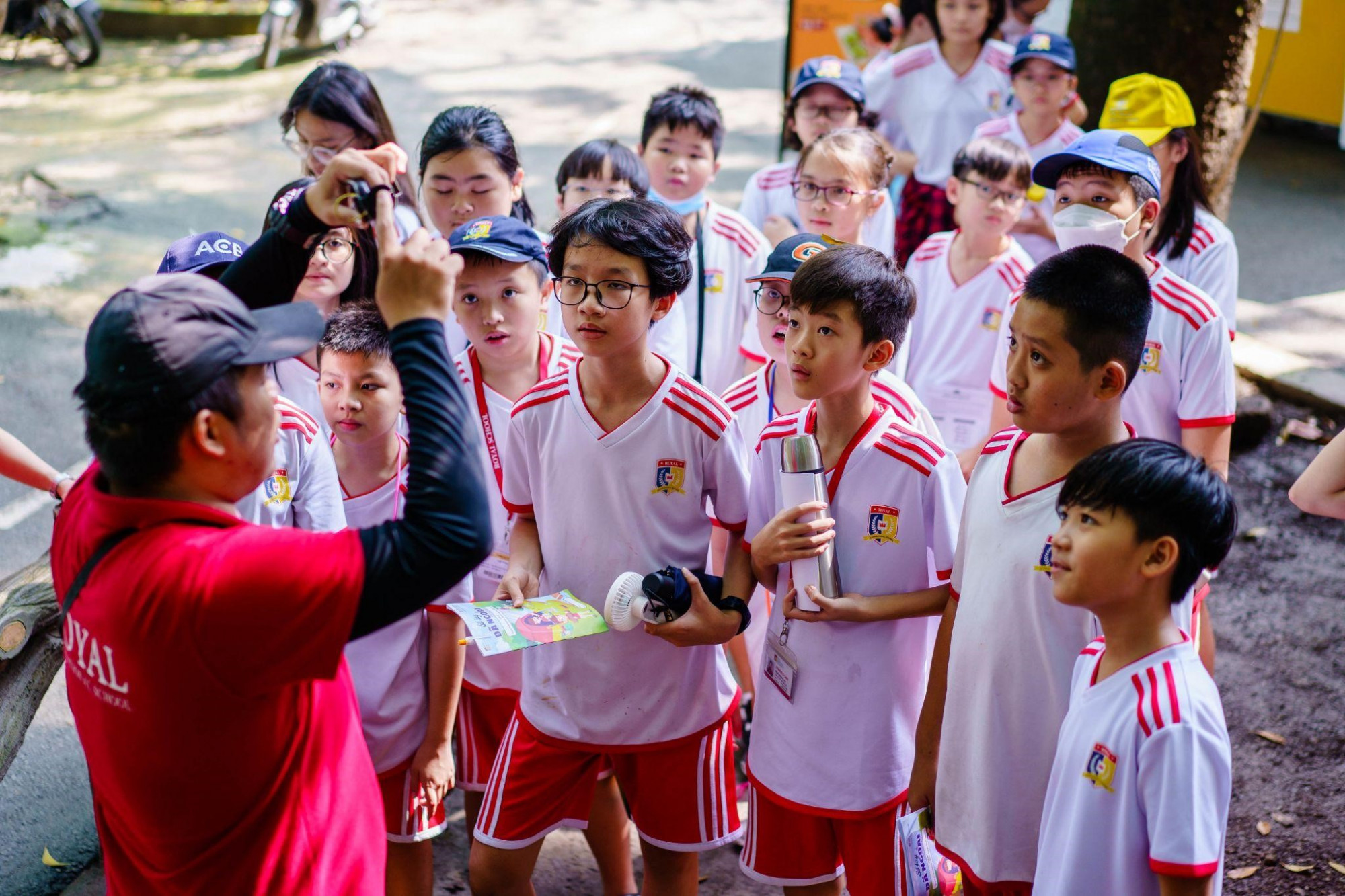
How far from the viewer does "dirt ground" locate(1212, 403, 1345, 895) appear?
365 cm

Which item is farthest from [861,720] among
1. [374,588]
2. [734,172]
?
[734,172]

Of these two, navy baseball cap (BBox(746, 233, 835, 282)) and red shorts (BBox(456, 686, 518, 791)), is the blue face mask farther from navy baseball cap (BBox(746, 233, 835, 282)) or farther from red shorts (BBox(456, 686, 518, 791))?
red shorts (BBox(456, 686, 518, 791))

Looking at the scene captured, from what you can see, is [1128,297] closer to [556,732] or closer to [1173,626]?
[1173,626]

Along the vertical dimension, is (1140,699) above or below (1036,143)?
below

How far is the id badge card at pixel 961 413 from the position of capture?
4.46m

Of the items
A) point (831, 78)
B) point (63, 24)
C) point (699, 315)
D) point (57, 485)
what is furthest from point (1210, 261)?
point (63, 24)

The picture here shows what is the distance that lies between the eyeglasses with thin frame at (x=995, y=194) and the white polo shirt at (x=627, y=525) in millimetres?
2093

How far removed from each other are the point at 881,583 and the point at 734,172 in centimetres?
816

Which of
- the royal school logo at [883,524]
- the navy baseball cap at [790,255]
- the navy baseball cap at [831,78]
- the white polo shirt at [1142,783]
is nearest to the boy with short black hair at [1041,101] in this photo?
the navy baseball cap at [831,78]

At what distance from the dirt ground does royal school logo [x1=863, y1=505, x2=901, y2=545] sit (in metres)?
1.70

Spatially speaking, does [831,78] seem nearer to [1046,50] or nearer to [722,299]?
[1046,50]

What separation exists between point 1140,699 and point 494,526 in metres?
1.86

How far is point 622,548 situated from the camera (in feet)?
9.59

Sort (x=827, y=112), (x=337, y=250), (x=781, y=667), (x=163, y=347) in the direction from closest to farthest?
(x=163, y=347) < (x=781, y=667) < (x=337, y=250) < (x=827, y=112)
